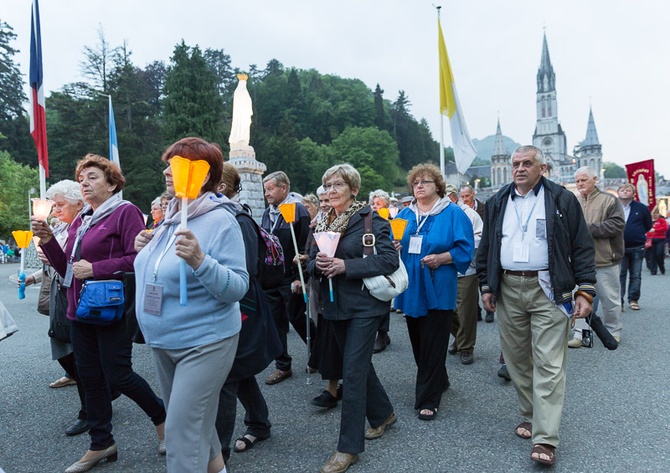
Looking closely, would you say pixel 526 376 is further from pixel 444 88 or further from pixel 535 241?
pixel 444 88

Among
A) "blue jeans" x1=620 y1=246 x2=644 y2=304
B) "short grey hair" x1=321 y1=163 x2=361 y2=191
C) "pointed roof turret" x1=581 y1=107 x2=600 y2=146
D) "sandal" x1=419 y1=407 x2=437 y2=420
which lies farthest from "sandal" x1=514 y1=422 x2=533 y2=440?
"pointed roof turret" x1=581 y1=107 x2=600 y2=146

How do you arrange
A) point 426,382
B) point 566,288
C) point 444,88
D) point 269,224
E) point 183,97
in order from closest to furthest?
point 566,288 → point 426,382 → point 269,224 → point 444,88 → point 183,97

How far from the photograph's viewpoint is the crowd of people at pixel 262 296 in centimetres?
227

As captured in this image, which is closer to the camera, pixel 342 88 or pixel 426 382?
pixel 426 382

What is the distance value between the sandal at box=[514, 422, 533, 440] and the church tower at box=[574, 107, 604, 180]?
477 ft

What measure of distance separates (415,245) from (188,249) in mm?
2710

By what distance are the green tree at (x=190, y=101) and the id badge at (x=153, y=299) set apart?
40.9 metres

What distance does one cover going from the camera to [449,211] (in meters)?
4.38

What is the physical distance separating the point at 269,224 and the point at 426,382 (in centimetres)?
240

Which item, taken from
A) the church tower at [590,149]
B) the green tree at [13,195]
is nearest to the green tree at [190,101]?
the green tree at [13,195]

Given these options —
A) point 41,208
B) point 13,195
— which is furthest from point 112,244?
point 13,195

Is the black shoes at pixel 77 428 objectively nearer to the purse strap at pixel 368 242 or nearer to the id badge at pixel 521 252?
the purse strap at pixel 368 242

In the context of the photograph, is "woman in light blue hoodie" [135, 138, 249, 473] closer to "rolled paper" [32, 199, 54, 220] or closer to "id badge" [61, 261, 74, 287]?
"id badge" [61, 261, 74, 287]

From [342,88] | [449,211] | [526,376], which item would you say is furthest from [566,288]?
[342,88]
